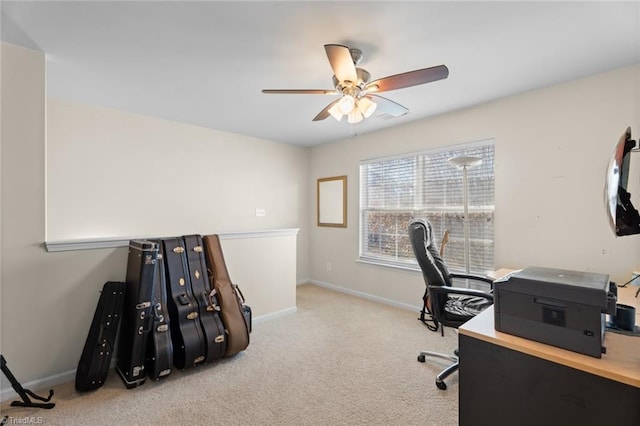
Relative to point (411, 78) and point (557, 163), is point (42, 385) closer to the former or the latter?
point (411, 78)

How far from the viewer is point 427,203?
354 cm

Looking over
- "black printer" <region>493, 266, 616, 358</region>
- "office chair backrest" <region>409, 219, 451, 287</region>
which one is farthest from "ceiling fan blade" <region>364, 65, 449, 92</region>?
"black printer" <region>493, 266, 616, 358</region>

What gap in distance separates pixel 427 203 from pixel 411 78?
2.06 meters

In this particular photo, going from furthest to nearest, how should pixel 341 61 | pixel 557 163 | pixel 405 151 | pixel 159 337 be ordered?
pixel 405 151, pixel 557 163, pixel 159 337, pixel 341 61

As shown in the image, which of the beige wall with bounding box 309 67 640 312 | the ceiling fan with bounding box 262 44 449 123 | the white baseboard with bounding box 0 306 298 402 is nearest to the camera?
the ceiling fan with bounding box 262 44 449 123

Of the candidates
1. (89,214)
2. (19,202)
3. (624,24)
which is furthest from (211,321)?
(624,24)

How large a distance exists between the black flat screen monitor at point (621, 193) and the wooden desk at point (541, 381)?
525 mm

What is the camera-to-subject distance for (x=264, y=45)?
6.31ft

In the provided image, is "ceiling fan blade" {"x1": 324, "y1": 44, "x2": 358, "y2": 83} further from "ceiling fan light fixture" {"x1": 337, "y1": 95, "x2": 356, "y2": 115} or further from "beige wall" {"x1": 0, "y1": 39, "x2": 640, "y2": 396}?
"beige wall" {"x1": 0, "y1": 39, "x2": 640, "y2": 396}

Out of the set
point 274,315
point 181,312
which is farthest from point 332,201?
point 181,312

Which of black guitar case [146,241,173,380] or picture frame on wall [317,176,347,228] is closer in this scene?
black guitar case [146,241,173,380]

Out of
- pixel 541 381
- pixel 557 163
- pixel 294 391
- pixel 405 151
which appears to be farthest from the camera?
pixel 405 151

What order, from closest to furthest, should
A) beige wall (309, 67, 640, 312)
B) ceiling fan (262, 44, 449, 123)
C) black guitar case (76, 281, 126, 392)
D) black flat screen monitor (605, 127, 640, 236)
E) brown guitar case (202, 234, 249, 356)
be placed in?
black flat screen monitor (605, 127, 640, 236)
ceiling fan (262, 44, 449, 123)
black guitar case (76, 281, 126, 392)
beige wall (309, 67, 640, 312)
brown guitar case (202, 234, 249, 356)

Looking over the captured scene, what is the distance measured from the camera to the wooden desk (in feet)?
3.14
